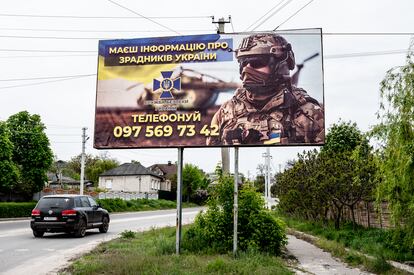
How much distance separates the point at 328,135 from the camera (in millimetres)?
26625

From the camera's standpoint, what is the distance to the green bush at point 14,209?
30094mm

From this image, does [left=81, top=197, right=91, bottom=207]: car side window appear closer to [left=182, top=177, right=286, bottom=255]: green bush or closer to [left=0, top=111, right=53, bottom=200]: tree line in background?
[left=182, top=177, right=286, bottom=255]: green bush

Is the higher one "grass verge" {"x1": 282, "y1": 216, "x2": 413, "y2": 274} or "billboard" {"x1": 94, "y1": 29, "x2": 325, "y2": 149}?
"billboard" {"x1": 94, "y1": 29, "x2": 325, "y2": 149}

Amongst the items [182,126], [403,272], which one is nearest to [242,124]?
[182,126]

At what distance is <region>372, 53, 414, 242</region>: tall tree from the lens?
9.22 m

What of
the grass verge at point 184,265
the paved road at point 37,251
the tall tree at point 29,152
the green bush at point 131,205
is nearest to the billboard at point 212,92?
the grass verge at point 184,265

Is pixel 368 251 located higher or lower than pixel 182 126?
lower

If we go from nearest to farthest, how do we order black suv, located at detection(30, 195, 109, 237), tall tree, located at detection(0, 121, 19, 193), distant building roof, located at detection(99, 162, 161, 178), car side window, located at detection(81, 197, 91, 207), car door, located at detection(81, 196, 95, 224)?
black suv, located at detection(30, 195, 109, 237) → car door, located at detection(81, 196, 95, 224) → car side window, located at detection(81, 197, 91, 207) → tall tree, located at detection(0, 121, 19, 193) → distant building roof, located at detection(99, 162, 161, 178)

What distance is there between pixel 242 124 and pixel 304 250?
516 centimetres

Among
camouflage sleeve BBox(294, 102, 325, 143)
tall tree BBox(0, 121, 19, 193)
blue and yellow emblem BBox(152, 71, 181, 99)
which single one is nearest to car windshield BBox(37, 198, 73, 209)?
blue and yellow emblem BBox(152, 71, 181, 99)

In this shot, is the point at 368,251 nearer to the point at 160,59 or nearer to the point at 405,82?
the point at 405,82

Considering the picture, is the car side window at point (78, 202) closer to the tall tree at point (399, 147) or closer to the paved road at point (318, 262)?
the paved road at point (318, 262)

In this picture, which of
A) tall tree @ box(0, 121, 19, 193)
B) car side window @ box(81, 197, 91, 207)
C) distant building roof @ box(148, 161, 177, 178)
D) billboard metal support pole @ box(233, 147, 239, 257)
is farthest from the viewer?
distant building roof @ box(148, 161, 177, 178)

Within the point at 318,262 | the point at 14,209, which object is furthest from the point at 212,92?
the point at 14,209
